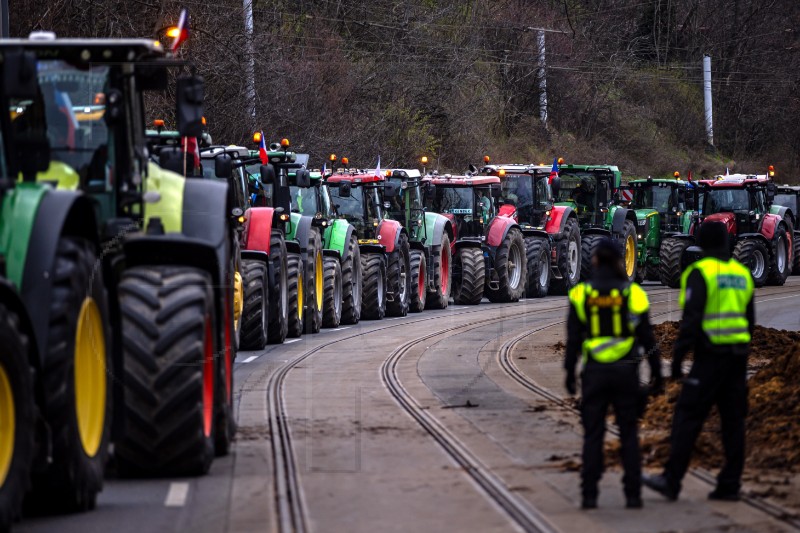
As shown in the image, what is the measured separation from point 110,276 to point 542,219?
999 inches

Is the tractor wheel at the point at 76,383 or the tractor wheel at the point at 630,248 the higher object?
the tractor wheel at the point at 76,383

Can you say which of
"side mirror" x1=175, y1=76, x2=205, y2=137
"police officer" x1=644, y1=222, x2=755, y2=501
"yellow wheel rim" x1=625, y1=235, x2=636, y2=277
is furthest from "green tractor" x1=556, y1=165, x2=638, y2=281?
"police officer" x1=644, y1=222, x2=755, y2=501

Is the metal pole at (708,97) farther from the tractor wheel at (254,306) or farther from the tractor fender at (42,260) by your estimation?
the tractor fender at (42,260)

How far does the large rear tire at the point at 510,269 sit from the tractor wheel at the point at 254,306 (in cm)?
1146

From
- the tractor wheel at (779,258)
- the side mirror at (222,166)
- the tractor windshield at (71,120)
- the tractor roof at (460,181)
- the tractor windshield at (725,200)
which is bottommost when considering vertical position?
the tractor wheel at (779,258)

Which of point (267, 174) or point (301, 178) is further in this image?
point (301, 178)

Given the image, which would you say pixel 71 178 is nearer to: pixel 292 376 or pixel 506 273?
pixel 292 376

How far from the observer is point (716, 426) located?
12.1 m

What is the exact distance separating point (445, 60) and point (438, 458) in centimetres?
4272

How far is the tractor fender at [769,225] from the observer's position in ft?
121

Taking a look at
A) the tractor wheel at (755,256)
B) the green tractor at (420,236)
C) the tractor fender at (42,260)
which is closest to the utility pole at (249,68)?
the green tractor at (420,236)

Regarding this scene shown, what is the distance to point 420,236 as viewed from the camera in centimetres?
2959

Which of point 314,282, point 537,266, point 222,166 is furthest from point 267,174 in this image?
point 537,266

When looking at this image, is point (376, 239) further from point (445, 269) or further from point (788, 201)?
point (788, 201)
